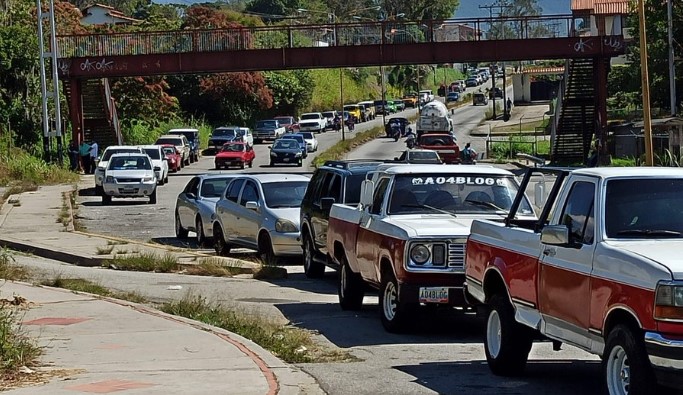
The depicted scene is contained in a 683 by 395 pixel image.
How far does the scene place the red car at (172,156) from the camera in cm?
6172

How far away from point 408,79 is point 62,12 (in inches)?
3352

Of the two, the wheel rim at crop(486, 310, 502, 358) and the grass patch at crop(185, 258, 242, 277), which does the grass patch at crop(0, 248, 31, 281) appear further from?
the wheel rim at crop(486, 310, 502, 358)

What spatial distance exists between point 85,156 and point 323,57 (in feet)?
42.5

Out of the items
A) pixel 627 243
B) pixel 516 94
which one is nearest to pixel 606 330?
pixel 627 243

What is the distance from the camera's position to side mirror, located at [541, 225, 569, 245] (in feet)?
30.0

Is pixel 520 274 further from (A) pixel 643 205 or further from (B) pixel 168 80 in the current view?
(B) pixel 168 80

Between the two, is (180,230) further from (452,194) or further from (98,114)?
(98,114)

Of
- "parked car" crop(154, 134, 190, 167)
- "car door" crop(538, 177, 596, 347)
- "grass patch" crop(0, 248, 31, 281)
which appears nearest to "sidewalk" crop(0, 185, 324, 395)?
"grass patch" crop(0, 248, 31, 281)

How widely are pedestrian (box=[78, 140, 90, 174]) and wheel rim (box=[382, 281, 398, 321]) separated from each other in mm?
47729

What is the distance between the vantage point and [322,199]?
17766 mm

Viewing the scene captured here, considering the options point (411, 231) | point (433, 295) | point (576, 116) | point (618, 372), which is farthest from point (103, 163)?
point (618, 372)

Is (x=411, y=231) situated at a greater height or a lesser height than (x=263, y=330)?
greater

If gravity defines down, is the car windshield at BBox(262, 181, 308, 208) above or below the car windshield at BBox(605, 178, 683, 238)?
below

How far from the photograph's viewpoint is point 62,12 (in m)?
76.7
